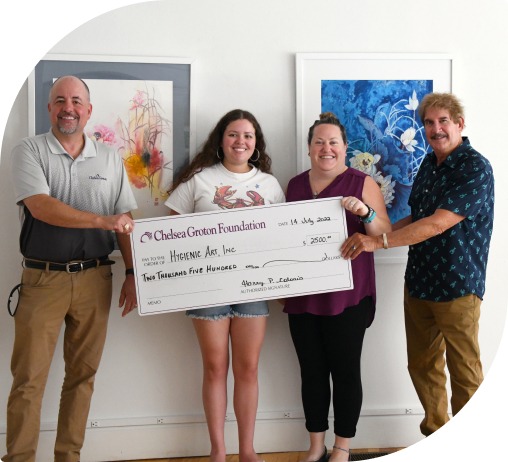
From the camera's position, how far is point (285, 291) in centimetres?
249

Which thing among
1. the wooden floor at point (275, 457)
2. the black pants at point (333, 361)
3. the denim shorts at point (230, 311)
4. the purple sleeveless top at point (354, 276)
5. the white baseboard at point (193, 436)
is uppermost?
the purple sleeveless top at point (354, 276)

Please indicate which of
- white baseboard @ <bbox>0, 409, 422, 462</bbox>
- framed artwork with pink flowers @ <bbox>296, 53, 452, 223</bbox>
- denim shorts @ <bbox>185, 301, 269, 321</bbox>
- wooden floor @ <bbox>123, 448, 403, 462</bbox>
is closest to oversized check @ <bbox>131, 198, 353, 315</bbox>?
denim shorts @ <bbox>185, 301, 269, 321</bbox>

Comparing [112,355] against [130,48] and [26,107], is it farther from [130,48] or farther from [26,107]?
[130,48]

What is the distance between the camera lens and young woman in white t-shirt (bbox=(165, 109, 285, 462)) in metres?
2.52

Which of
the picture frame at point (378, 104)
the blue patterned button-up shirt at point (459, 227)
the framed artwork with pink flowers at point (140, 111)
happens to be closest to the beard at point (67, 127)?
the framed artwork with pink flowers at point (140, 111)

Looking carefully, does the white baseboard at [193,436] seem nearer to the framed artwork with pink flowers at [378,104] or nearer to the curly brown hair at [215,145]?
the framed artwork with pink flowers at [378,104]

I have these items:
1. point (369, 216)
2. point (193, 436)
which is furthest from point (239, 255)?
point (193, 436)

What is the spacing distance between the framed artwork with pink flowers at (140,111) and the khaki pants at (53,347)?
562 millimetres

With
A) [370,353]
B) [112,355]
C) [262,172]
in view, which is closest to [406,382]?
[370,353]

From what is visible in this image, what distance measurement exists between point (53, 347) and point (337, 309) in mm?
1326

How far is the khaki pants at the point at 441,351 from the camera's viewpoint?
248cm

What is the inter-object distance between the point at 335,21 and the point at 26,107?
5.47 feet

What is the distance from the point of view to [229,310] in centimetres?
253

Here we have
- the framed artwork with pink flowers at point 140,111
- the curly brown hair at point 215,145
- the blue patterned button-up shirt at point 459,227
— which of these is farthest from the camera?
the framed artwork with pink flowers at point 140,111
